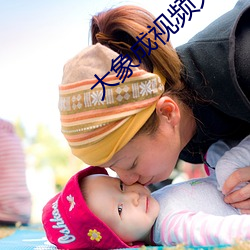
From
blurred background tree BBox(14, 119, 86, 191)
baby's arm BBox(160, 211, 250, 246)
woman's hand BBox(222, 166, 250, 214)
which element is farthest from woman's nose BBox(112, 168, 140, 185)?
blurred background tree BBox(14, 119, 86, 191)

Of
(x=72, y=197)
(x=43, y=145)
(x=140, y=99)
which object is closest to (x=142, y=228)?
(x=72, y=197)

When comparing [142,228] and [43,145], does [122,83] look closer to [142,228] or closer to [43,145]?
[142,228]

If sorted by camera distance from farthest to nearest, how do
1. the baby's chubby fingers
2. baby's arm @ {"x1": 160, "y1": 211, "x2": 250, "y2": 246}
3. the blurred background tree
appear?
the blurred background tree, the baby's chubby fingers, baby's arm @ {"x1": 160, "y1": 211, "x2": 250, "y2": 246}

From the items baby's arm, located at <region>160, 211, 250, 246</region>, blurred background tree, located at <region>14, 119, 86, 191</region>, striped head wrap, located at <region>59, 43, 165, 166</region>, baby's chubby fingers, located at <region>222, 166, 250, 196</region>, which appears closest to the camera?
baby's arm, located at <region>160, 211, 250, 246</region>

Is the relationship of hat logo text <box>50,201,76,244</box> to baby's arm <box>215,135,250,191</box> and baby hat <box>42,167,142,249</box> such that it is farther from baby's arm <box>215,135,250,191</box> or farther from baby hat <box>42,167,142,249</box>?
baby's arm <box>215,135,250,191</box>

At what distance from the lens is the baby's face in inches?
41.4

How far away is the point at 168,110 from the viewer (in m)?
1.07

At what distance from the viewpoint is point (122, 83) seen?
3.29 ft

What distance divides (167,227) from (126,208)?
3.9 inches

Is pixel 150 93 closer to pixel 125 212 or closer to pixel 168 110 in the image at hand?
pixel 168 110

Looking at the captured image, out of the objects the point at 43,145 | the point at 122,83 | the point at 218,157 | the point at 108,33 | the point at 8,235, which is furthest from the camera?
the point at 43,145

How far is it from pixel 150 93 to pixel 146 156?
0.14 meters

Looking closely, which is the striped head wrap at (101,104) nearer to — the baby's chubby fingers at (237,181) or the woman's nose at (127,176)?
the woman's nose at (127,176)

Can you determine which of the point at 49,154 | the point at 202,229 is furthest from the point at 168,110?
the point at 49,154
